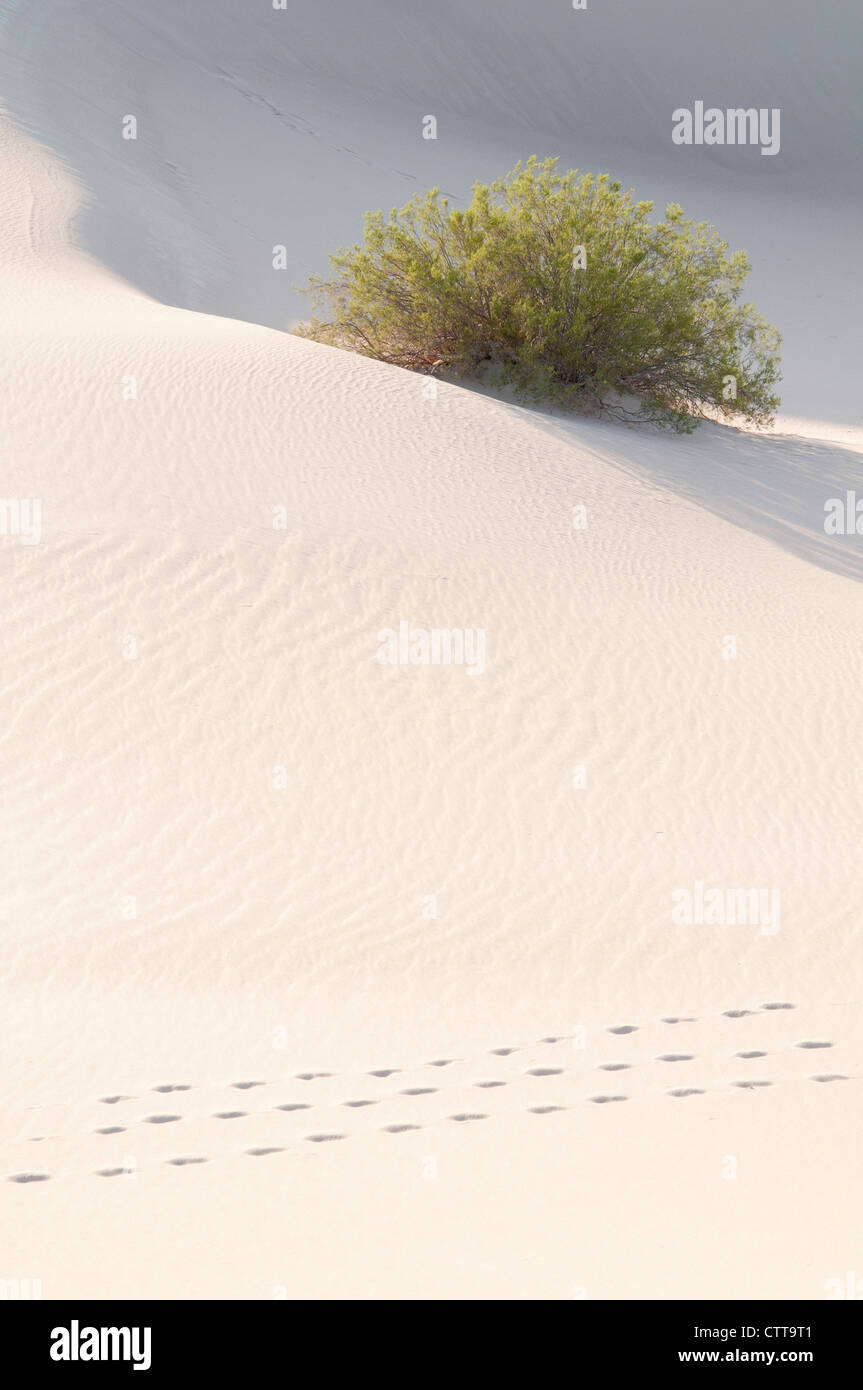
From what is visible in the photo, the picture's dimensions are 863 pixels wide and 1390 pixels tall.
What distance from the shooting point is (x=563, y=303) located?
12211mm

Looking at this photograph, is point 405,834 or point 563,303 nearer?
point 405,834

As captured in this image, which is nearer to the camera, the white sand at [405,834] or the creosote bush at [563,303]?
the white sand at [405,834]

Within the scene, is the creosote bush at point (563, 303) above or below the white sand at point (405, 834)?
above

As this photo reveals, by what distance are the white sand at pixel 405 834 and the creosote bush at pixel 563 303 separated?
81 centimetres

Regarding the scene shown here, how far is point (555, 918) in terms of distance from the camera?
5297mm

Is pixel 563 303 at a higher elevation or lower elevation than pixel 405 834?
higher

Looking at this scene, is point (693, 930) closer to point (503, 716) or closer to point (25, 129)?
point (503, 716)

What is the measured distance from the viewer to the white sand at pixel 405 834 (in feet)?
11.3

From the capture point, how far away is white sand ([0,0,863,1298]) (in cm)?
343

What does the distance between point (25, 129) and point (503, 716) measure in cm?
1895

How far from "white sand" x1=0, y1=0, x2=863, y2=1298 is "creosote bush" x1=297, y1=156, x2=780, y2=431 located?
0.81 meters

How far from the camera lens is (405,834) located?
5805 millimetres

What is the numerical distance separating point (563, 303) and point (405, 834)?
774 cm

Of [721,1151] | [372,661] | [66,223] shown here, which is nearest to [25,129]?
[66,223]
